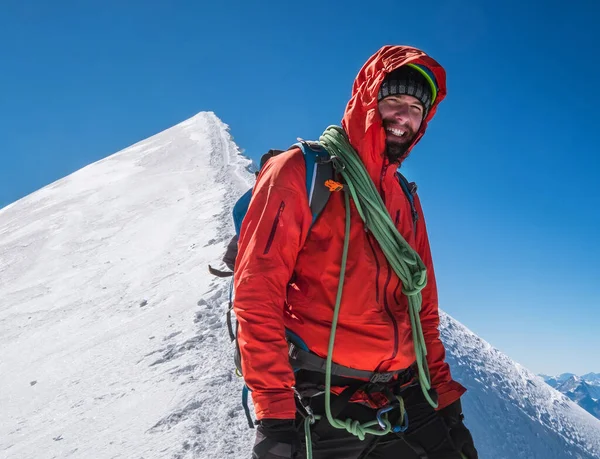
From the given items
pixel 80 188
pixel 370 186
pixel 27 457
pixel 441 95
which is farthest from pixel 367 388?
pixel 80 188

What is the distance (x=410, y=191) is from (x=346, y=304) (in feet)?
3.28

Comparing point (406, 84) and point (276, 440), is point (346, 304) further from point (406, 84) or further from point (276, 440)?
point (406, 84)

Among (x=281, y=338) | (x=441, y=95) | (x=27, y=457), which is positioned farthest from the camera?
(x=27, y=457)

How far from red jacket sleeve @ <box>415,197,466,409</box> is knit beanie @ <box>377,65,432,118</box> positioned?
2.05ft

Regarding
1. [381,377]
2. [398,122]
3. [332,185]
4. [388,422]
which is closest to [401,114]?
[398,122]

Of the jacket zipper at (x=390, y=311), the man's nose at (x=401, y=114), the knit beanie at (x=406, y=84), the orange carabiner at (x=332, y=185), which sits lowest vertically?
the jacket zipper at (x=390, y=311)

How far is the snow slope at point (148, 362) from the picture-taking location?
12.5 feet

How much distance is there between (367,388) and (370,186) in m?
0.94

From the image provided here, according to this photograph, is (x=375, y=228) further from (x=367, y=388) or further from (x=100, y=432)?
(x=100, y=432)

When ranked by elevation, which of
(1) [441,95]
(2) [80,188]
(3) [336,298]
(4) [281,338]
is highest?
(2) [80,188]

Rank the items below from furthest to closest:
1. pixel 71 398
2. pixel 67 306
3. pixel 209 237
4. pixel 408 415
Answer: pixel 209 237, pixel 67 306, pixel 71 398, pixel 408 415

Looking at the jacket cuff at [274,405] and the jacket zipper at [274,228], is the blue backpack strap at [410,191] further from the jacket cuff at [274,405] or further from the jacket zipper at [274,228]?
the jacket cuff at [274,405]

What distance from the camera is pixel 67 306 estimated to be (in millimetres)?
7809

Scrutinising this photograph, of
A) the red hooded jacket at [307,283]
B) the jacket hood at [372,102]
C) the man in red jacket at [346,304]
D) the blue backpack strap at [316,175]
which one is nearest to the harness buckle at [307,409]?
the man in red jacket at [346,304]
